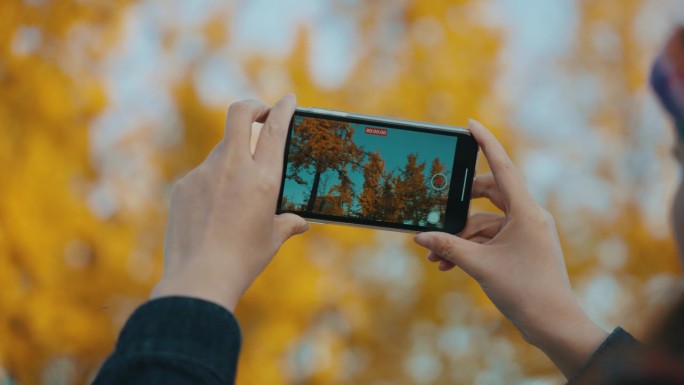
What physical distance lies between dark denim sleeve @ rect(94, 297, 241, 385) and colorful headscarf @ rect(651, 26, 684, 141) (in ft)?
1.36

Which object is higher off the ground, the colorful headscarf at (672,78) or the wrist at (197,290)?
the colorful headscarf at (672,78)

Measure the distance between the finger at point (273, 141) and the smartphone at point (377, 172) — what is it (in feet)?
0.86

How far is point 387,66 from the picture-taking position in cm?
711

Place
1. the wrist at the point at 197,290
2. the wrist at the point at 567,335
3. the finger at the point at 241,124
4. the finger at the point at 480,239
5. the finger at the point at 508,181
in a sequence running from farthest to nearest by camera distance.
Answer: the finger at the point at 480,239 < the finger at the point at 508,181 < the wrist at the point at 567,335 < the finger at the point at 241,124 < the wrist at the point at 197,290

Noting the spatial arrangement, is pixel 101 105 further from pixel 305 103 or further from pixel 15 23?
pixel 305 103

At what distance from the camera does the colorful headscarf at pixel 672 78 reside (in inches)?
22.1

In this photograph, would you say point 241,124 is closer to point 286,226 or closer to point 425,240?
point 286,226

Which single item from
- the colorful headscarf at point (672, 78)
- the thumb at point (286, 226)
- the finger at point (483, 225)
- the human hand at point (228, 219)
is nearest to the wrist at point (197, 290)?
the human hand at point (228, 219)

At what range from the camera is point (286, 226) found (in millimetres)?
1035

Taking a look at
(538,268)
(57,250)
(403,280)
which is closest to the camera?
(538,268)

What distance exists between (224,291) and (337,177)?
60 centimetres

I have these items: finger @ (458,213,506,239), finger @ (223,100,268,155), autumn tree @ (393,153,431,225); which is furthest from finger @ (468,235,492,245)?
finger @ (223,100,268,155)

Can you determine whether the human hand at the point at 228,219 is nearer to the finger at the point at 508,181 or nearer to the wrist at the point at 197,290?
the wrist at the point at 197,290

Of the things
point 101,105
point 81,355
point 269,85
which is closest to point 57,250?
point 81,355
